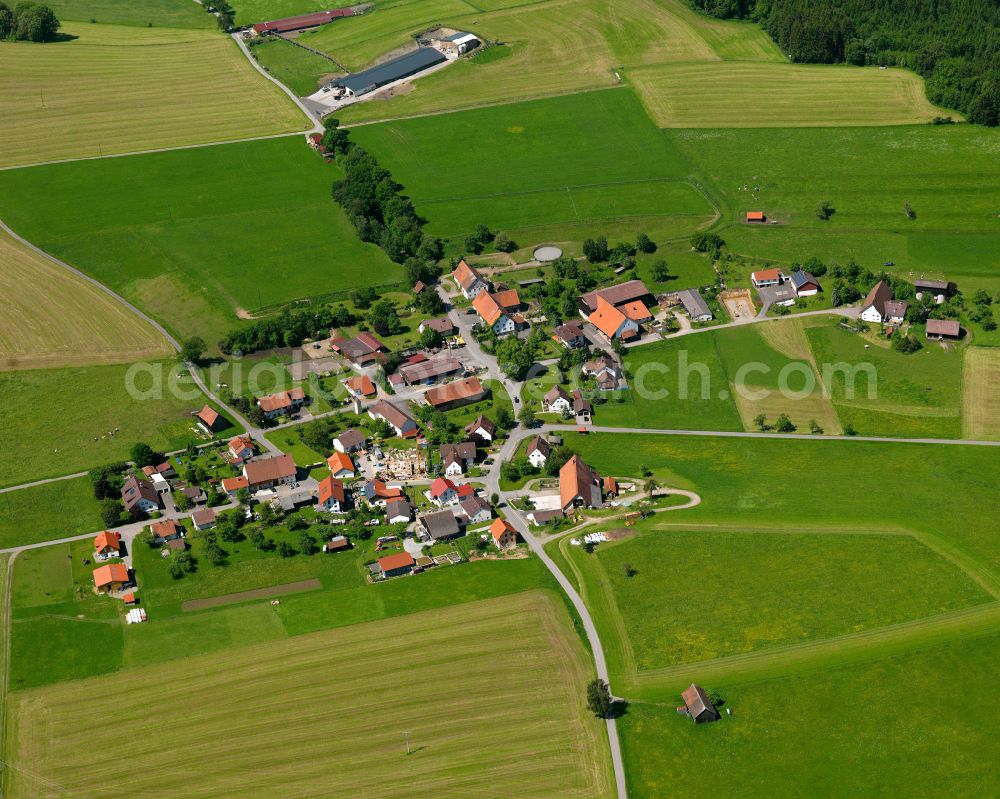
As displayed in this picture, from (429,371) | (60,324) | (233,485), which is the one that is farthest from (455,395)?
(60,324)

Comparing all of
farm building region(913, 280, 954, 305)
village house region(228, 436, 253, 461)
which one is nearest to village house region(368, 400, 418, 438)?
village house region(228, 436, 253, 461)

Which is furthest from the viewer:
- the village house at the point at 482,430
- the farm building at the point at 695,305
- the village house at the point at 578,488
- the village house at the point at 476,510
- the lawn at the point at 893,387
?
the farm building at the point at 695,305

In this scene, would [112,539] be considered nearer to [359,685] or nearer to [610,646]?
[359,685]

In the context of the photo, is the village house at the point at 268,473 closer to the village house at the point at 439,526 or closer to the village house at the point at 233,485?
the village house at the point at 233,485

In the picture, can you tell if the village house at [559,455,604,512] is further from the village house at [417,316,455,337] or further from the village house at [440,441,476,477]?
the village house at [417,316,455,337]

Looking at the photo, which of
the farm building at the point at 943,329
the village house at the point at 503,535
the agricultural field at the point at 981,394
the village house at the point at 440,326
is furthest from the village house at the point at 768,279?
the village house at the point at 503,535

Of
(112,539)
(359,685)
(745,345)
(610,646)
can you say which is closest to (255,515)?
(112,539)
